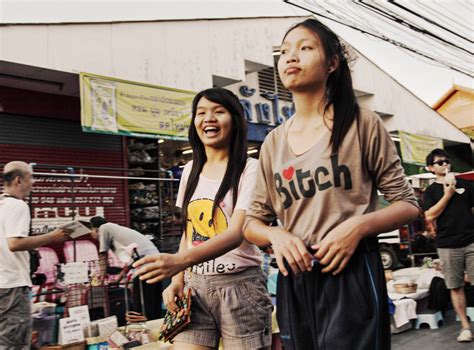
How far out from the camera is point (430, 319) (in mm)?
6535

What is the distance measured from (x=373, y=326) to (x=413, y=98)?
1718 centimetres

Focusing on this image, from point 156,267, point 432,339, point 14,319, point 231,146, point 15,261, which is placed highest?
point 231,146

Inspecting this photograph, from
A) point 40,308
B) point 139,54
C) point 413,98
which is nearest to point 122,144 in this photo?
point 139,54

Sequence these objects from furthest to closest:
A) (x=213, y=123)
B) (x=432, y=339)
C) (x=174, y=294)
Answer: (x=432, y=339), (x=213, y=123), (x=174, y=294)

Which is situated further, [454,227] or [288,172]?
[454,227]

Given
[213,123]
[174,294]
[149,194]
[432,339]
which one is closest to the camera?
[174,294]

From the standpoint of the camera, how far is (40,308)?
5.90m

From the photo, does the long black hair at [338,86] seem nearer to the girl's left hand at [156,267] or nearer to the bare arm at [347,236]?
the bare arm at [347,236]

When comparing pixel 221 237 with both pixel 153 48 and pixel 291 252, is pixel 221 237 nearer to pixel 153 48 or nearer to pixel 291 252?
pixel 291 252

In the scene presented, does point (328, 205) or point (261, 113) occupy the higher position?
point (261, 113)

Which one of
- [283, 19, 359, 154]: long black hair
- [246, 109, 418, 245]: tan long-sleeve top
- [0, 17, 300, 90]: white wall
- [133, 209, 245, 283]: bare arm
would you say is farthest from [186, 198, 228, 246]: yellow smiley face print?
[0, 17, 300, 90]: white wall

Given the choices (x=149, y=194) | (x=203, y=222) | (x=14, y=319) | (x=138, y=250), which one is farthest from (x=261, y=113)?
(x=203, y=222)

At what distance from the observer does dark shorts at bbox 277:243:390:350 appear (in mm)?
1526

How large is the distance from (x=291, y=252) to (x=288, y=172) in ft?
1.03
